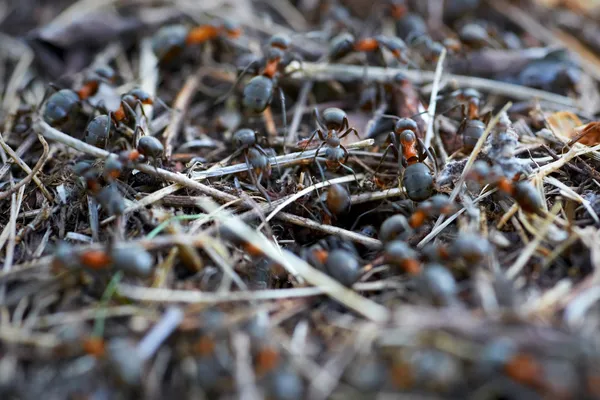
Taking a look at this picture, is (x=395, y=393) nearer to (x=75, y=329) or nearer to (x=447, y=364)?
(x=447, y=364)

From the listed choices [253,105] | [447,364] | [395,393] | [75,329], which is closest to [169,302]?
[75,329]

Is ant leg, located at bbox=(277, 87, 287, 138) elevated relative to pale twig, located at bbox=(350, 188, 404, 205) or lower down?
elevated

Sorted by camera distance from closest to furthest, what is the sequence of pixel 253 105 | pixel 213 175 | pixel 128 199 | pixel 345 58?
1. pixel 128 199
2. pixel 213 175
3. pixel 253 105
4. pixel 345 58

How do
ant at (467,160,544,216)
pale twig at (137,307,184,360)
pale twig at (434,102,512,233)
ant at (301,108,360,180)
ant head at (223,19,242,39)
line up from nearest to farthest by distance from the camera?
1. pale twig at (137,307,184,360)
2. ant at (467,160,544,216)
3. pale twig at (434,102,512,233)
4. ant at (301,108,360,180)
5. ant head at (223,19,242,39)

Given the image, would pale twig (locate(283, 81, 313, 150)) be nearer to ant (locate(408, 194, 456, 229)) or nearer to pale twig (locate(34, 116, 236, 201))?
pale twig (locate(34, 116, 236, 201))

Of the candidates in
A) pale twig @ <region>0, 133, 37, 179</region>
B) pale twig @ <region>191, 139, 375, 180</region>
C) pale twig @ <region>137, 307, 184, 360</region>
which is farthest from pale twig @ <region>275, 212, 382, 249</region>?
pale twig @ <region>0, 133, 37, 179</region>
